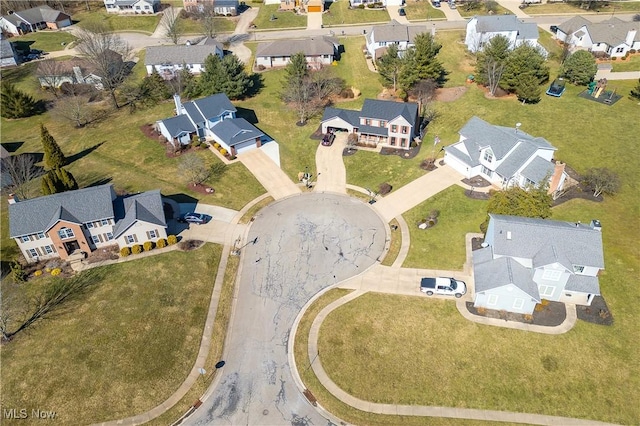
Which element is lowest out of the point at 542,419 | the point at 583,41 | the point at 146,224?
the point at 542,419

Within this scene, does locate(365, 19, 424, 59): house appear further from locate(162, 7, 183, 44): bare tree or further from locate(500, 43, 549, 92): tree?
locate(162, 7, 183, 44): bare tree

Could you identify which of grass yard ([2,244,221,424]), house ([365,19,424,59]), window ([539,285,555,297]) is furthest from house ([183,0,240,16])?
window ([539,285,555,297])

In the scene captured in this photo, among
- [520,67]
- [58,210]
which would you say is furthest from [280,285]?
[520,67]

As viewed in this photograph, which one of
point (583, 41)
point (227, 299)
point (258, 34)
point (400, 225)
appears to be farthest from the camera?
point (258, 34)

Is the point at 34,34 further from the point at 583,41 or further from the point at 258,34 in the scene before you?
the point at 583,41

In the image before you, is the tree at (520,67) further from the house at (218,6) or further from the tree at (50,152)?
the house at (218,6)

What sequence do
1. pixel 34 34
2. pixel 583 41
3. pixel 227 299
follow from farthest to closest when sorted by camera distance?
pixel 34 34 < pixel 583 41 < pixel 227 299

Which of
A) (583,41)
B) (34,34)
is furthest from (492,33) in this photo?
(34,34)
